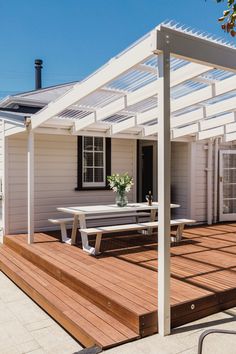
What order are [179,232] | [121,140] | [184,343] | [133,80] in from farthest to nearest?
[121,140] < [179,232] < [133,80] < [184,343]

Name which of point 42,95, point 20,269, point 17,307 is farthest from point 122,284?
point 42,95

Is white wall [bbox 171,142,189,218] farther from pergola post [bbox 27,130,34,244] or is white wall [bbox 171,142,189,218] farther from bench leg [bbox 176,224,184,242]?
pergola post [bbox 27,130,34,244]

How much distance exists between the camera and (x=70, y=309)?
11.6 feet

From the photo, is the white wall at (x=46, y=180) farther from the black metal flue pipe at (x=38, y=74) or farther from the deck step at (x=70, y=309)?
the black metal flue pipe at (x=38, y=74)

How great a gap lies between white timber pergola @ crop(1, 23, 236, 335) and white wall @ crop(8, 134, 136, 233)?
791 mm

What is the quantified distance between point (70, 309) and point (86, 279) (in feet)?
1.70

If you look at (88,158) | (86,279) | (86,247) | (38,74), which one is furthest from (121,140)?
(38,74)

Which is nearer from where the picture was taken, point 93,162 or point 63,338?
point 63,338

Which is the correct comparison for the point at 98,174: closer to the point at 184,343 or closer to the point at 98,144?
the point at 98,144

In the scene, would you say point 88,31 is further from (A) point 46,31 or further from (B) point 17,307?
(B) point 17,307

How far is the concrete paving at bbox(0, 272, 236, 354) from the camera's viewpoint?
2.77 metres

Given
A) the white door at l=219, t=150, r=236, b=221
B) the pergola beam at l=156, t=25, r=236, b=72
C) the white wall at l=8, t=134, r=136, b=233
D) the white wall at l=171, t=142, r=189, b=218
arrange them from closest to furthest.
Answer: the pergola beam at l=156, t=25, r=236, b=72
the white wall at l=8, t=134, r=136, b=233
the white wall at l=171, t=142, r=189, b=218
the white door at l=219, t=150, r=236, b=221

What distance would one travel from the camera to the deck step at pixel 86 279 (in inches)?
120

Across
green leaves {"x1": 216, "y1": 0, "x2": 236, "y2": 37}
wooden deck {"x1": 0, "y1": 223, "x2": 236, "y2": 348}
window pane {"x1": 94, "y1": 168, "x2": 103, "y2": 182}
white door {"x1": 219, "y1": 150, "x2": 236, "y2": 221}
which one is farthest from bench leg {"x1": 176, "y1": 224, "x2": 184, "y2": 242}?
green leaves {"x1": 216, "y1": 0, "x2": 236, "y2": 37}
